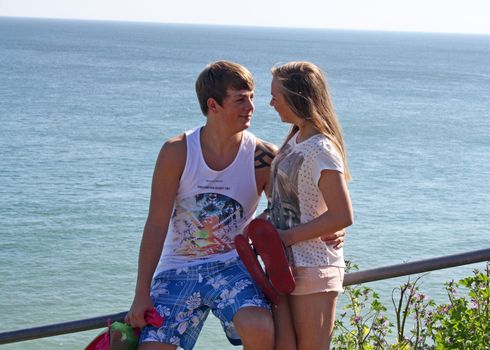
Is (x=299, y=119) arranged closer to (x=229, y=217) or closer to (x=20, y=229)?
(x=229, y=217)

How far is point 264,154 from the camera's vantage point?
3514 millimetres

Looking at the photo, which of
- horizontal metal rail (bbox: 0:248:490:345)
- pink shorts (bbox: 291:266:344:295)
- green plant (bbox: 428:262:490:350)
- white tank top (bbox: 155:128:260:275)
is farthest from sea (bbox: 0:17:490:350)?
pink shorts (bbox: 291:266:344:295)

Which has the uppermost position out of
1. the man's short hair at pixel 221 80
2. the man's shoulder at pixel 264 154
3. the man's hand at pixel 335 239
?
the man's short hair at pixel 221 80

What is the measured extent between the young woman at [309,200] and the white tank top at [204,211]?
175mm

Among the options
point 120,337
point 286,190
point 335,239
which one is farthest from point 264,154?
point 120,337

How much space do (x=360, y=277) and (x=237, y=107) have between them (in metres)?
0.78

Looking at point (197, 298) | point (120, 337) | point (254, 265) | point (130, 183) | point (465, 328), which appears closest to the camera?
point (120, 337)

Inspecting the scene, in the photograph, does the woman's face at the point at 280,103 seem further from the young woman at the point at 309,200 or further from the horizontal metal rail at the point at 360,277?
the horizontal metal rail at the point at 360,277

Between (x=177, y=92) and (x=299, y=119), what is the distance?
5041 centimetres

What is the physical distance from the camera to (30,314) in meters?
15.4

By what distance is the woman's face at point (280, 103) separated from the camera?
3.30m

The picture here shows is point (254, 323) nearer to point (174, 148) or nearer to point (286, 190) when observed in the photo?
point (286, 190)

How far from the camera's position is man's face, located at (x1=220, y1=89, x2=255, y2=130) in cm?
342

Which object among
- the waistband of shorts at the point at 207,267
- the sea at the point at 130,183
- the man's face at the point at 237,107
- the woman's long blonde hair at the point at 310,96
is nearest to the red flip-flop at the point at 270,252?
the waistband of shorts at the point at 207,267
